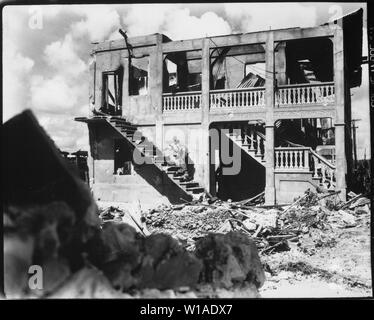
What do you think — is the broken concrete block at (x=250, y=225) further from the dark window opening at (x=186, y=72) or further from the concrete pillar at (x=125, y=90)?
the dark window opening at (x=186, y=72)

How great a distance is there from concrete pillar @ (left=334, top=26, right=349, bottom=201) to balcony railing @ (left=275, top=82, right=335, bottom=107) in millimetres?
202

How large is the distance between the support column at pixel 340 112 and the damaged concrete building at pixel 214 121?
0.03 metres

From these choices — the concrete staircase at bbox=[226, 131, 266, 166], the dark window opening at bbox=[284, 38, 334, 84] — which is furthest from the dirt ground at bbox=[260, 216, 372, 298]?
the dark window opening at bbox=[284, 38, 334, 84]

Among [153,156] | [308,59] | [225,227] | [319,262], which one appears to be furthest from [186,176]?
[308,59]

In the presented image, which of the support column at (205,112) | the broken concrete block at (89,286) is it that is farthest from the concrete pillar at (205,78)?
the broken concrete block at (89,286)

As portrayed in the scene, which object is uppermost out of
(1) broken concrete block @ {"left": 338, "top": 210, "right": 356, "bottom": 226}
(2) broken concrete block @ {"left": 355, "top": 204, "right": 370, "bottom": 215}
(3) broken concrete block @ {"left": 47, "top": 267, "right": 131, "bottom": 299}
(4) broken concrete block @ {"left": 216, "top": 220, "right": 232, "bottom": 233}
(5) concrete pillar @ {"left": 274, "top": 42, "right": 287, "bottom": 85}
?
(5) concrete pillar @ {"left": 274, "top": 42, "right": 287, "bottom": 85}

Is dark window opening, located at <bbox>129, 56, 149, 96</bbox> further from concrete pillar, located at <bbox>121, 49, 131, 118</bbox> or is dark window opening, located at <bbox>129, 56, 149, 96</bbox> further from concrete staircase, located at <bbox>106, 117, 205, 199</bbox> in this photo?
concrete staircase, located at <bbox>106, 117, 205, 199</bbox>

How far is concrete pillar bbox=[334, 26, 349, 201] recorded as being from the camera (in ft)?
30.5

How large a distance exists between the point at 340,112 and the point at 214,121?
12.0 ft

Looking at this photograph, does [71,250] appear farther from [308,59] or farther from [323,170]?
[308,59]

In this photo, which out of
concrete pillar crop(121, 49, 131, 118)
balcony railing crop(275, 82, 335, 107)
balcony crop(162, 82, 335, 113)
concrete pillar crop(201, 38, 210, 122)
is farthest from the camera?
concrete pillar crop(121, 49, 131, 118)

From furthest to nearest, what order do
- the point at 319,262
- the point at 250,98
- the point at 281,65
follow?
the point at 281,65
the point at 250,98
the point at 319,262

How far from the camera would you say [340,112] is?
373 inches
